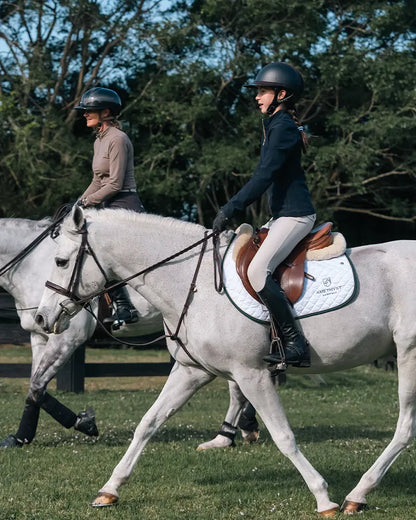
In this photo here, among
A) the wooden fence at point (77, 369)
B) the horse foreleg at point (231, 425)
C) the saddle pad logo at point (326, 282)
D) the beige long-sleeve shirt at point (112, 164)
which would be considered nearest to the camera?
the saddle pad logo at point (326, 282)

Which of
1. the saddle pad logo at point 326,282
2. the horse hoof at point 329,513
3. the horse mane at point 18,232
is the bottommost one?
the horse hoof at point 329,513

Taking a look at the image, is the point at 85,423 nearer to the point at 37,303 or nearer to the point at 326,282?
the point at 37,303

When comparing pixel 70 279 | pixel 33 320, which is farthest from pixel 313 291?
pixel 33 320

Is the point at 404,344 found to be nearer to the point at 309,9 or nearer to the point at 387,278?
the point at 387,278

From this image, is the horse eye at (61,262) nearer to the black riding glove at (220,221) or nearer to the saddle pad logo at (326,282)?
the black riding glove at (220,221)

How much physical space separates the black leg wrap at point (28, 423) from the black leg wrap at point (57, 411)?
10cm

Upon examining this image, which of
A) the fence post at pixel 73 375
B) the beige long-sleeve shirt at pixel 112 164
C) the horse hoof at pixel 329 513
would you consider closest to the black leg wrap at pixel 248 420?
the beige long-sleeve shirt at pixel 112 164

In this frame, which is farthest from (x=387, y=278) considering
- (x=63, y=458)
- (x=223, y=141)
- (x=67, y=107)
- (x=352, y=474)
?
(x=67, y=107)

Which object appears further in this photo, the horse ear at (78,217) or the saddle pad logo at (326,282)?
the horse ear at (78,217)

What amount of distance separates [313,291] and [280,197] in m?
0.75

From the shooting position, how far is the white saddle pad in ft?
19.2

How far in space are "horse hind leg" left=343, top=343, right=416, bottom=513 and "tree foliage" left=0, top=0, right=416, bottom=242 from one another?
17.0 m

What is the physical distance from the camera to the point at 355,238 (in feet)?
88.3

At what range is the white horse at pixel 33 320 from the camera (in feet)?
27.9
